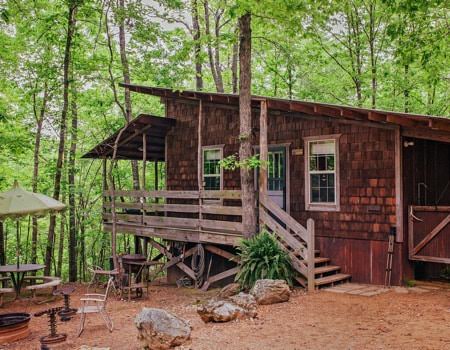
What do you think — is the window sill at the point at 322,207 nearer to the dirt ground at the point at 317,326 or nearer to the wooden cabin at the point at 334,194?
the wooden cabin at the point at 334,194

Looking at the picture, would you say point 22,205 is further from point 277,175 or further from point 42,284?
point 277,175

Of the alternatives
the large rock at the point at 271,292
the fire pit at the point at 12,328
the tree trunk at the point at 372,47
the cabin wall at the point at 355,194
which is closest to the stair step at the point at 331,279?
the cabin wall at the point at 355,194

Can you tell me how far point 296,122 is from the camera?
34.8 ft

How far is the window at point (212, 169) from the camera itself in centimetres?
1246

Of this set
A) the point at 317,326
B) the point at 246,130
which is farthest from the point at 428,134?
the point at 317,326

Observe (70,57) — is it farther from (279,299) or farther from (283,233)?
(279,299)

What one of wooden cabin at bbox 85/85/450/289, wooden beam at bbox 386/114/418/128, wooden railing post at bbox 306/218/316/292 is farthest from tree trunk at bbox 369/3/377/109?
wooden railing post at bbox 306/218/316/292

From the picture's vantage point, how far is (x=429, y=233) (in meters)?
8.65

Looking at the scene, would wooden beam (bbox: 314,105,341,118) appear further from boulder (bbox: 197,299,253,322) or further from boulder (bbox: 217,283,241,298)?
boulder (bbox: 197,299,253,322)

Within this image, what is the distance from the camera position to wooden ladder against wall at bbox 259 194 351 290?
866cm

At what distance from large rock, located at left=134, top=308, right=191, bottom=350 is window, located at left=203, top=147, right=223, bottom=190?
22.1 ft

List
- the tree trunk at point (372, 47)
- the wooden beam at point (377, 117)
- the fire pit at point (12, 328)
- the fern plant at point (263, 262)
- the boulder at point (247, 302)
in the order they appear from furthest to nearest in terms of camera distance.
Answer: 1. the tree trunk at point (372, 47)
2. the fern plant at point (263, 262)
3. the wooden beam at point (377, 117)
4. the fire pit at point (12, 328)
5. the boulder at point (247, 302)

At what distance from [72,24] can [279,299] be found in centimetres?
1011

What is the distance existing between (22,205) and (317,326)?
624cm
